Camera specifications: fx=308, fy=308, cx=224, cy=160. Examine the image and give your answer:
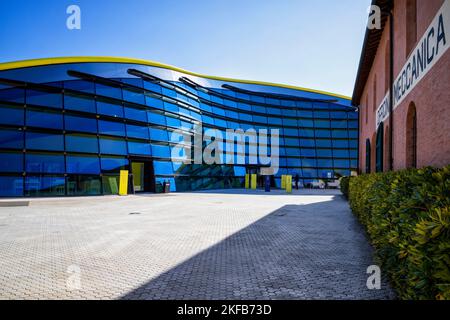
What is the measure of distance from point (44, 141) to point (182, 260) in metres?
19.4

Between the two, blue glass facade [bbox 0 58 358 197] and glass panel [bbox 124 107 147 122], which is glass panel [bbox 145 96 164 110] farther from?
glass panel [bbox 124 107 147 122]

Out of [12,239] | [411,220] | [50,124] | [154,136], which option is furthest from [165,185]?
[411,220]

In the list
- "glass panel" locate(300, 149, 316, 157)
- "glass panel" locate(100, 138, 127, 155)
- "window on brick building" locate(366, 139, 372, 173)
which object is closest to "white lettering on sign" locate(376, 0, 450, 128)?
"window on brick building" locate(366, 139, 372, 173)

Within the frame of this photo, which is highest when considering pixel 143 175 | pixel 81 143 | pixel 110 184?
pixel 81 143

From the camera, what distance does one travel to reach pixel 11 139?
20.4 metres

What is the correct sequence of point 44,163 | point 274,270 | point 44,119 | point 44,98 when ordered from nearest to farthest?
1. point 274,270
2. point 44,163
3. point 44,119
4. point 44,98

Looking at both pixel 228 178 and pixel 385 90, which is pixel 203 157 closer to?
pixel 228 178

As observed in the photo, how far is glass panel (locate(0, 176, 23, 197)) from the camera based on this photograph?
1975 centimetres

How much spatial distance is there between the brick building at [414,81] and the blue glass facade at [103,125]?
763 inches

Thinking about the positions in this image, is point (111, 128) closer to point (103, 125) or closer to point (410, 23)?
point (103, 125)

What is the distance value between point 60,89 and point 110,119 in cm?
417

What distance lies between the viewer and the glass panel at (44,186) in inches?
813

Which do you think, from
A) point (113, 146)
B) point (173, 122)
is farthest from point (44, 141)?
point (173, 122)

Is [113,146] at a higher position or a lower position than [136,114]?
lower
